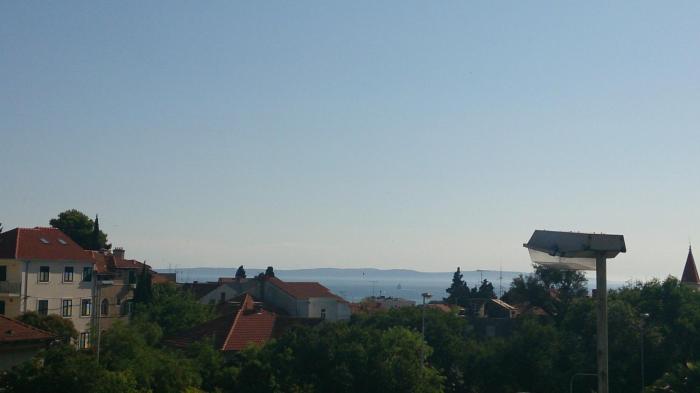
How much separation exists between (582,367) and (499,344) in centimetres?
564

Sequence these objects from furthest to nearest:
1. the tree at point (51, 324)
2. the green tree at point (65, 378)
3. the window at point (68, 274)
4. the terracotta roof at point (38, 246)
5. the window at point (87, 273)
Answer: the window at point (87, 273) → the window at point (68, 274) → the terracotta roof at point (38, 246) → the tree at point (51, 324) → the green tree at point (65, 378)

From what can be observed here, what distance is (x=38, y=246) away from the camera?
59562 mm

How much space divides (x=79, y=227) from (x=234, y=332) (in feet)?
122

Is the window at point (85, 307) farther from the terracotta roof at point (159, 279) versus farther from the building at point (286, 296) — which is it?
the building at point (286, 296)

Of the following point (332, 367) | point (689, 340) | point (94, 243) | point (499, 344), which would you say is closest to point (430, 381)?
point (332, 367)

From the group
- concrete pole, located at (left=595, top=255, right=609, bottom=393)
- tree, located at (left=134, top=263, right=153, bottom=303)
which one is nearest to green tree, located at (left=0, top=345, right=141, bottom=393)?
concrete pole, located at (left=595, top=255, right=609, bottom=393)

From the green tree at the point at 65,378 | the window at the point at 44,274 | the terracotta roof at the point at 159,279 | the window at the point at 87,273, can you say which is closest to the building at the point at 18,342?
the green tree at the point at 65,378

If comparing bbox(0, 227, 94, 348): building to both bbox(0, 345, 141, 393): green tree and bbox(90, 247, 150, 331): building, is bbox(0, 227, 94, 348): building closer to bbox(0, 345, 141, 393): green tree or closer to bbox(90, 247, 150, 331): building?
bbox(90, 247, 150, 331): building

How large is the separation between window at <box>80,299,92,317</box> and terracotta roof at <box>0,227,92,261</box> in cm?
318

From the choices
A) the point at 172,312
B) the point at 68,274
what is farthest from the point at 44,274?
the point at 172,312

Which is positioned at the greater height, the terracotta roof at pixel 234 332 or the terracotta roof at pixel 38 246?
the terracotta roof at pixel 38 246

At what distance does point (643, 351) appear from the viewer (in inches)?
1863

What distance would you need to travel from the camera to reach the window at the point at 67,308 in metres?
59.1

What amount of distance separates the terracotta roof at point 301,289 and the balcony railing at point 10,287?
100 feet
